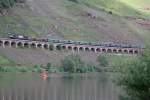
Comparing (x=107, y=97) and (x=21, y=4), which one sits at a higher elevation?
(x=21, y=4)

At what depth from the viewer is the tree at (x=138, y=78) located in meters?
45.3

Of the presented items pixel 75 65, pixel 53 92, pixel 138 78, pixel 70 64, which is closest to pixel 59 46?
pixel 75 65

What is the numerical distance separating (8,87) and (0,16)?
283 feet

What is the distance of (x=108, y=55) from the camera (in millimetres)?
175625

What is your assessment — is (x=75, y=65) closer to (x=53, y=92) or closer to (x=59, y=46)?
(x=59, y=46)

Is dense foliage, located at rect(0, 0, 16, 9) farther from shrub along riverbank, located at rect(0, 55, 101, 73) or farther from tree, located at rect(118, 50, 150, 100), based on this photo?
tree, located at rect(118, 50, 150, 100)

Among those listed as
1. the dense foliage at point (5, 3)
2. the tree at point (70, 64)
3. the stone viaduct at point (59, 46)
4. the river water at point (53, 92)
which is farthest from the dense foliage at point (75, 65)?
the river water at point (53, 92)

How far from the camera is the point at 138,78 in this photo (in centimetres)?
4581

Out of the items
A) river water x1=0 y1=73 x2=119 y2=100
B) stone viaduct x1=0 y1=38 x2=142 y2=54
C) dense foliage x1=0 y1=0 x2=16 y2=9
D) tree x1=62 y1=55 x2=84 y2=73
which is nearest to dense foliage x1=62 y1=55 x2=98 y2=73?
tree x1=62 y1=55 x2=84 y2=73

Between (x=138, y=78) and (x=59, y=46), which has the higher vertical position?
(x=138, y=78)

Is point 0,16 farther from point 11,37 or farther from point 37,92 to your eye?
point 37,92

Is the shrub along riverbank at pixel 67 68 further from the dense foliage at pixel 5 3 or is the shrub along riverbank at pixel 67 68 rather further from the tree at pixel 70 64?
the dense foliage at pixel 5 3

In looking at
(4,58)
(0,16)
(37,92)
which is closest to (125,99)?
(37,92)

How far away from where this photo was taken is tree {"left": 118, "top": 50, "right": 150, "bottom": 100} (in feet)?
149
